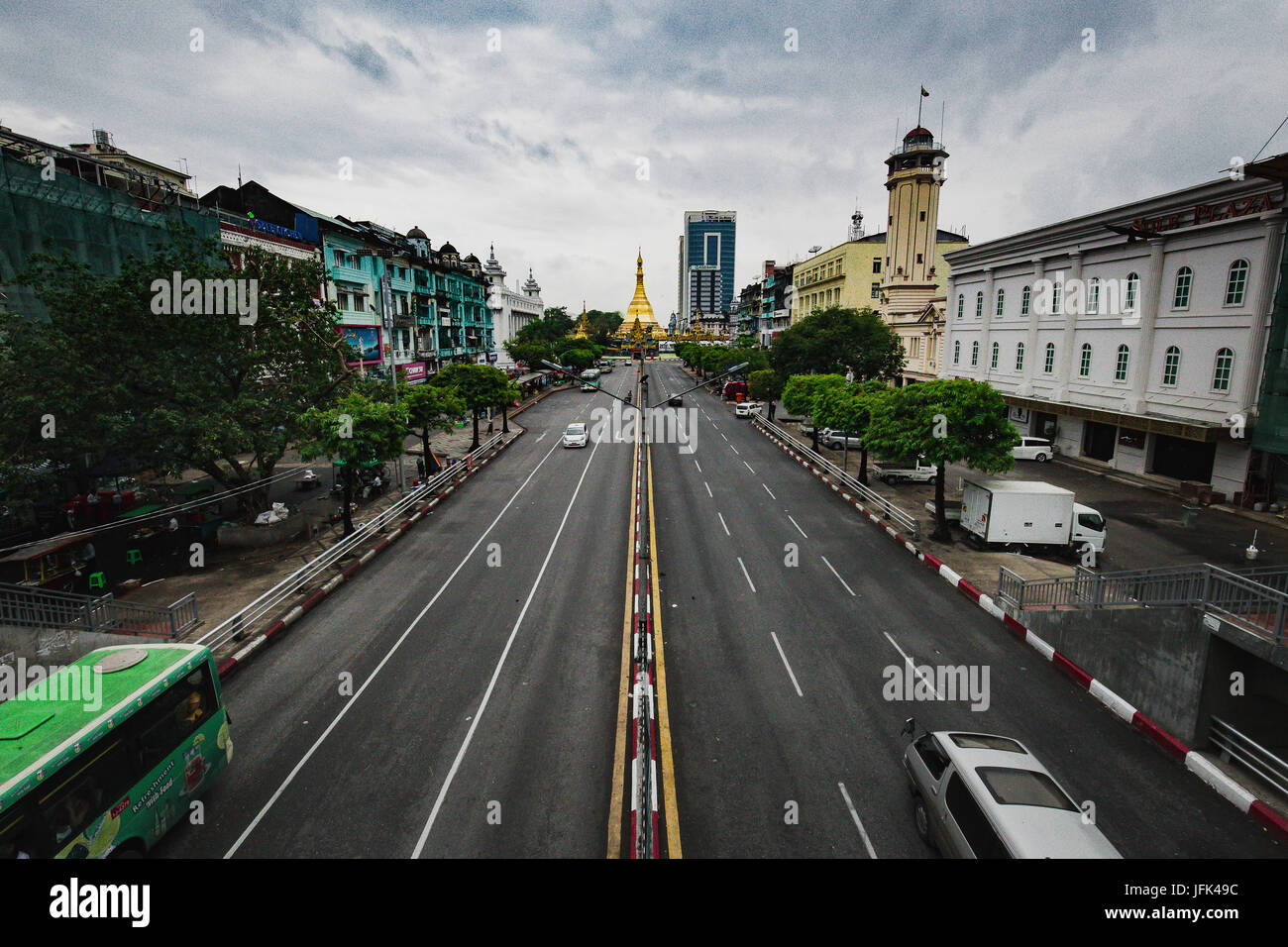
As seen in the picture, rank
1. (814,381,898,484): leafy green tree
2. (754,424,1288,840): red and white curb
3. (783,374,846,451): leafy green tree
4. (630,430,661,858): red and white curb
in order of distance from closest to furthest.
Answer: (630,430,661,858): red and white curb
(754,424,1288,840): red and white curb
(814,381,898,484): leafy green tree
(783,374,846,451): leafy green tree

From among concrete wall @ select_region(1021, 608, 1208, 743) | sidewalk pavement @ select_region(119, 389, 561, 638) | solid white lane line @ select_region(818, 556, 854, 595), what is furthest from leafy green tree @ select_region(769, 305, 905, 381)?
concrete wall @ select_region(1021, 608, 1208, 743)

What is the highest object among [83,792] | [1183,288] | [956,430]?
[1183,288]

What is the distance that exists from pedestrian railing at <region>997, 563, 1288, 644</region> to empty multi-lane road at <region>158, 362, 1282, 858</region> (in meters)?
1.70

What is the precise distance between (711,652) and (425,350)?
187 feet

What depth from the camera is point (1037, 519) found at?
839 inches

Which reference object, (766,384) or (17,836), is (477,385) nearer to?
(766,384)

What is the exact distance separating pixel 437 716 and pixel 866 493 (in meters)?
22.1

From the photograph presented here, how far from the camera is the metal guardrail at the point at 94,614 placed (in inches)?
559

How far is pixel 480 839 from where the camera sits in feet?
29.7

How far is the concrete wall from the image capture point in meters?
11.8

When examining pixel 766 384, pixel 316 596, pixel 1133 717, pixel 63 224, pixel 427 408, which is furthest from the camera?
pixel 766 384

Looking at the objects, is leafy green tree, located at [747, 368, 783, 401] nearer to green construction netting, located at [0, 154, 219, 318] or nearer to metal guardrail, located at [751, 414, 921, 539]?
metal guardrail, located at [751, 414, 921, 539]

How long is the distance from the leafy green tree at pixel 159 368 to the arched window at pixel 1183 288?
3954 centimetres

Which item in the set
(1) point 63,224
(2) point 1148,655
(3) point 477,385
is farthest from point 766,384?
(1) point 63,224
